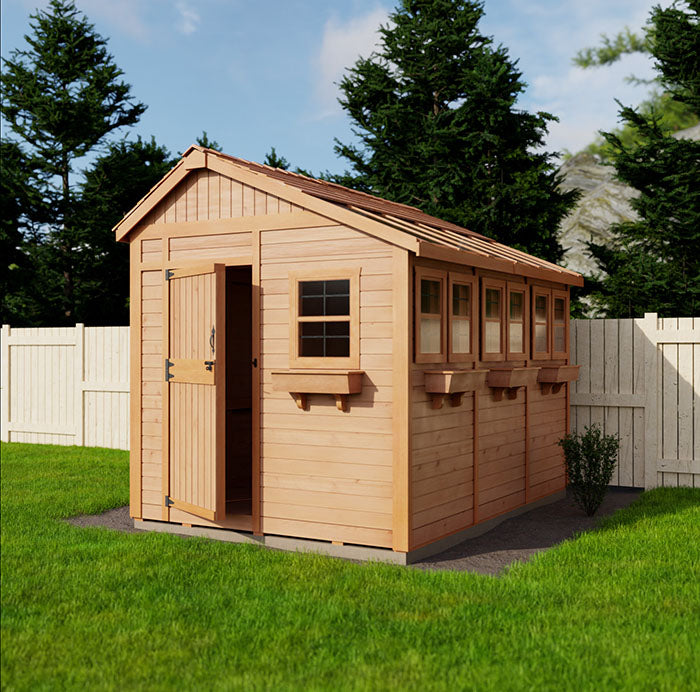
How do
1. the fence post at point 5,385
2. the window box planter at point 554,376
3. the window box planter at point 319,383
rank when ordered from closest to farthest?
1. the window box planter at point 319,383
2. the window box planter at point 554,376
3. the fence post at point 5,385

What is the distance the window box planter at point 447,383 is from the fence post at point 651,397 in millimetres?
3866

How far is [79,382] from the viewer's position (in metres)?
13.9

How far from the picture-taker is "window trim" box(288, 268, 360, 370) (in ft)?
23.0

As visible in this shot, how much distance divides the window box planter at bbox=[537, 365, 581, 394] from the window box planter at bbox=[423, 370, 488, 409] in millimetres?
2307

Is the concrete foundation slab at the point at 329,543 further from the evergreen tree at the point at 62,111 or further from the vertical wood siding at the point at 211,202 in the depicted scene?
the evergreen tree at the point at 62,111

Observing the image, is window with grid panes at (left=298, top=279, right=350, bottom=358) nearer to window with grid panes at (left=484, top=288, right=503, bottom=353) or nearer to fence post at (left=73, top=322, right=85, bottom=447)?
window with grid panes at (left=484, top=288, right=503, bottom=353)

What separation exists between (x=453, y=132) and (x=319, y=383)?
11.2 metres

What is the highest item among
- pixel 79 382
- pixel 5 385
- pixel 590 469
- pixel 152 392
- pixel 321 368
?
pixel 321 368

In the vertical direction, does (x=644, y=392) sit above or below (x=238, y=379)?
below

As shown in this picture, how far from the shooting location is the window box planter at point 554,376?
958cm

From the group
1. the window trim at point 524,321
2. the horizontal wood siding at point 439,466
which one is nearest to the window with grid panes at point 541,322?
the window trim at point 524,321

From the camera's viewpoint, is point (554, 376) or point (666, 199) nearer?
point (554, 376)

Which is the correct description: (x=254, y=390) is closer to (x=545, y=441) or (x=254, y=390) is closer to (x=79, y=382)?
(x=545, y=441)

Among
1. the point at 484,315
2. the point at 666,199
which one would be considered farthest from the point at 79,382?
the point at 666,199
